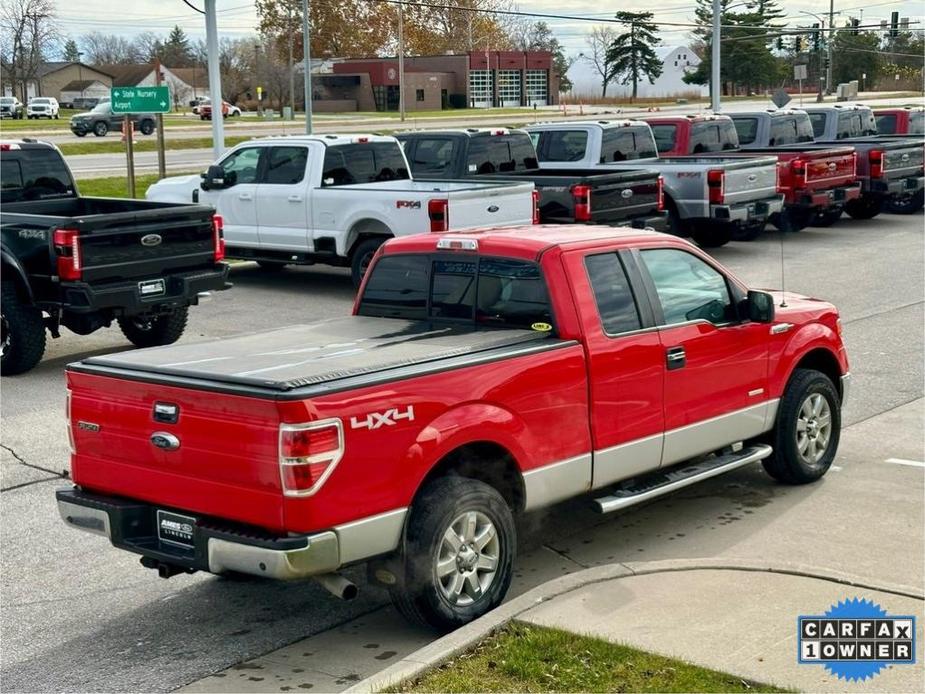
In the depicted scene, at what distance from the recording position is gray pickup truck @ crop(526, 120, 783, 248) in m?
20.2

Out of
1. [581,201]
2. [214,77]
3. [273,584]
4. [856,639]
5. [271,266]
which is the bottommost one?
[273,584]

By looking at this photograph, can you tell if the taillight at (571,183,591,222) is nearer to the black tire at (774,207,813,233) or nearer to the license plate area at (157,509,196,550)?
the black tire at (774,207,813,233)

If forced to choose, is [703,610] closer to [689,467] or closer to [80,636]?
[689,467]

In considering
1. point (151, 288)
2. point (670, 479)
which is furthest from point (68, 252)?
point (670, 479)

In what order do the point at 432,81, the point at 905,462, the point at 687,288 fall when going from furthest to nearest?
1. the point at 432,81
2. the point at 905,462
3. the point at 687,288

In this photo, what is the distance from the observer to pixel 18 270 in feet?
39.3

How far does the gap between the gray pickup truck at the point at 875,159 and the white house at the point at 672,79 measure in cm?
8774

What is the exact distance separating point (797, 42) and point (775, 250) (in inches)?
1349

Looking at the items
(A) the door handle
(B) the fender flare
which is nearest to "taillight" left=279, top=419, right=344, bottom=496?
(A) the door handle

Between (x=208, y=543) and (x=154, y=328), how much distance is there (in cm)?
853

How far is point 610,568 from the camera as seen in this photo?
6.39 metres

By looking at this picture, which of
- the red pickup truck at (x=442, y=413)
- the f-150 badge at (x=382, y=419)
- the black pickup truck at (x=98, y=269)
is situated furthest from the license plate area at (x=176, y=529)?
the black pickup truck at (x=98, y=269)

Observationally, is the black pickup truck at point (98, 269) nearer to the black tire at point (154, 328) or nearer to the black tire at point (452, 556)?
the black tire at point (154, 328)

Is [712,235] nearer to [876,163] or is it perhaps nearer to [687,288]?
[876,163]
